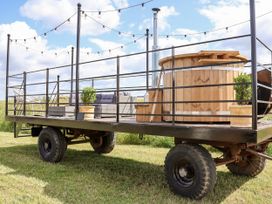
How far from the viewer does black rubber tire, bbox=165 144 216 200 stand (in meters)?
4.78

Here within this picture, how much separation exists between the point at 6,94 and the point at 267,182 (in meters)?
7.85

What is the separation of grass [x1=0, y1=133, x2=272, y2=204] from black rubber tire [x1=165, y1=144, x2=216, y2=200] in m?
0.19

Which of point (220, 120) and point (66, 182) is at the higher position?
point (220, 120)

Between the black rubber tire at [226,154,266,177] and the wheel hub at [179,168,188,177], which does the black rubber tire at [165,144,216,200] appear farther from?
the black rubber tire at [226,154,266,177]

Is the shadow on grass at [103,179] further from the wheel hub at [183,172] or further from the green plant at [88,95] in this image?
the green plant at [88,95]

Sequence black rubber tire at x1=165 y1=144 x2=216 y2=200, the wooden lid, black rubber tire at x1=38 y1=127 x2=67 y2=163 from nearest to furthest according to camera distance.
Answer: black rubber tire at x1=165 y1=144 x2=216 y2=200, the wooden lid, black rubber tire at x1=38 y1=127 x2=67 y2=163

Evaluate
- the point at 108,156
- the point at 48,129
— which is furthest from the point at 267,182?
the point at 48,129

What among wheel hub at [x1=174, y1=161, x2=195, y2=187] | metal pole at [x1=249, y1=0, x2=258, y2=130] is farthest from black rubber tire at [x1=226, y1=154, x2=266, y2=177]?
metal pole at [x1=249, y1=0, x2=258, y2=130]

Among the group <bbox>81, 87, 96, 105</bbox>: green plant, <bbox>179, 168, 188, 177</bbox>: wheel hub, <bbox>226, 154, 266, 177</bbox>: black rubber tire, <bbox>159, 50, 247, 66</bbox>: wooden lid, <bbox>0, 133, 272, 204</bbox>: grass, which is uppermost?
<bbox>159, 50, 247, 66</bbox>: wooden lid

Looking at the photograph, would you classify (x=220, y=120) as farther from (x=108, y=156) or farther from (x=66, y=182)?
(x=108, y=156)

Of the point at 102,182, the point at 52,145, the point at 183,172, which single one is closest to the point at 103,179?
the point at 102,182

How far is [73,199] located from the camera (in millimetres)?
5055

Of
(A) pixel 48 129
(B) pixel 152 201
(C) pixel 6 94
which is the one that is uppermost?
(C) pixel 6 94

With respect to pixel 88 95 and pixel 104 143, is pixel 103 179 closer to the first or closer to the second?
pixel 88 95
